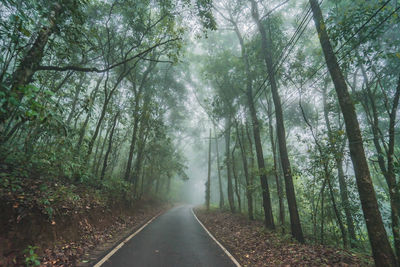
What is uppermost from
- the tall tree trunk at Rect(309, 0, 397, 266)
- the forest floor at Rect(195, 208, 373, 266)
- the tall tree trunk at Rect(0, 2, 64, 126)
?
the tall tree trunk at Rect(0, 2, 64, 126)

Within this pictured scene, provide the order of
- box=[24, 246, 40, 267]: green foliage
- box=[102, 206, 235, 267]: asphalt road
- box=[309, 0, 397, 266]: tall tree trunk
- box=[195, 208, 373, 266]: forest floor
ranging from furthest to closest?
box=[195, 208, 373, 266]: forest floor < box=[102, 206, 235, 267]: asphalt road < box=[309, 0, 397, 266]: tall tree trunk < box=[24, 246, 40, 267]: green foliage

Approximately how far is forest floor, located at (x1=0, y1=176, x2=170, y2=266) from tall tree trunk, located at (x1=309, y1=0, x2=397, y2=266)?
22.7ft

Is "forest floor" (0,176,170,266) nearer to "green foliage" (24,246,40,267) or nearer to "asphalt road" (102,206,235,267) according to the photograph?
"green foliage" (24,246,40,267)

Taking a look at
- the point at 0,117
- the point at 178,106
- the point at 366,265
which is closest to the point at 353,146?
the point at 366,265

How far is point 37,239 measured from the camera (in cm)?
470

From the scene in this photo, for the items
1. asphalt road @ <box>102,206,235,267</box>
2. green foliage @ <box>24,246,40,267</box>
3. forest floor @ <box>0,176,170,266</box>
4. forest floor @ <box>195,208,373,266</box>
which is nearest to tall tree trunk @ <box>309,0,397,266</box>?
forest floor @ <box>195,208,373,266</box>

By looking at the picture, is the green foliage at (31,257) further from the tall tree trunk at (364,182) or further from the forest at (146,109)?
the tall tree trunk at (364,182)

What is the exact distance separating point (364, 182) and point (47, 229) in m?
8.28

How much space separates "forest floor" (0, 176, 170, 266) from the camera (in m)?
4.16

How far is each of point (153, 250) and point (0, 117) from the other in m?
5.31

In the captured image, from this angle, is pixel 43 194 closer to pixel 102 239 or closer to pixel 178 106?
pixel 102 239

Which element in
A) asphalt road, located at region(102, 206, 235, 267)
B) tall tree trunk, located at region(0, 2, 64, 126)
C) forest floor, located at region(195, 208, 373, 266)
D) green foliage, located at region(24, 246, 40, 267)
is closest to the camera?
green foliage, located at region(24, 246, 40, 267)

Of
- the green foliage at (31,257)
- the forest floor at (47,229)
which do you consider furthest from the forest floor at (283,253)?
the green foliage at (31,257)

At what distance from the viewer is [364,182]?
489 centimetres
